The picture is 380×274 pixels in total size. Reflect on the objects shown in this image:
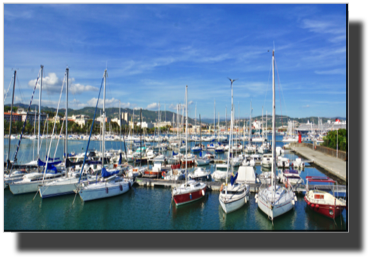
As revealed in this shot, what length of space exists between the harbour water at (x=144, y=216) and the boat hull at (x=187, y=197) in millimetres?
260

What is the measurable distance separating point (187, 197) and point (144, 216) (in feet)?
9.18

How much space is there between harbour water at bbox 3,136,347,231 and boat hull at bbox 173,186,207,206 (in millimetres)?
260

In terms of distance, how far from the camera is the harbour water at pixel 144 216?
11633mm

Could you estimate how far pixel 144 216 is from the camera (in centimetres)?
1290

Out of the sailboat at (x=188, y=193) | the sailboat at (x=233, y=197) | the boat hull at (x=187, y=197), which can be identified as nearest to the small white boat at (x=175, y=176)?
the sailboat at (x=188, y=193)

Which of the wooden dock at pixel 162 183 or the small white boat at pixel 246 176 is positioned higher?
the small white boat at pixel 246 176

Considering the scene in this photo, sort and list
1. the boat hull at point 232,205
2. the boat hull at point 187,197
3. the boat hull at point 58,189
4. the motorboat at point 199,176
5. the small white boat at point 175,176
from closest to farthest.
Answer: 1. the boat hull at point 232,205
2. the boat hull at point 187,197
3. the boat hull at point 58,189
4. the small white boat at point 175,176
5. the motorboat at point 199,176

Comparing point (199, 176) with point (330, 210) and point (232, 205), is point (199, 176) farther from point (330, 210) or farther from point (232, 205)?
point (330, 210)

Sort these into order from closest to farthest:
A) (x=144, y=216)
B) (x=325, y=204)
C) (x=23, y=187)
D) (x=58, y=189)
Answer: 1. (x=325, y=204)
2. (x=144, y=216)
3. (x=58, y=189)
4. (x=23, y=187)

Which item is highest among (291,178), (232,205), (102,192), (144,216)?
(291,178)

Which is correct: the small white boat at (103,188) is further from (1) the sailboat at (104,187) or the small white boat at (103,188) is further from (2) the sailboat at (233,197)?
(2) the sailboat at (233,197)

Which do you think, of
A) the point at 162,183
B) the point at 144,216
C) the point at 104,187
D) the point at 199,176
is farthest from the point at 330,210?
the point at 104,187

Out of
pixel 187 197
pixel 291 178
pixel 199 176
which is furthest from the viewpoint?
pixel 199 176
